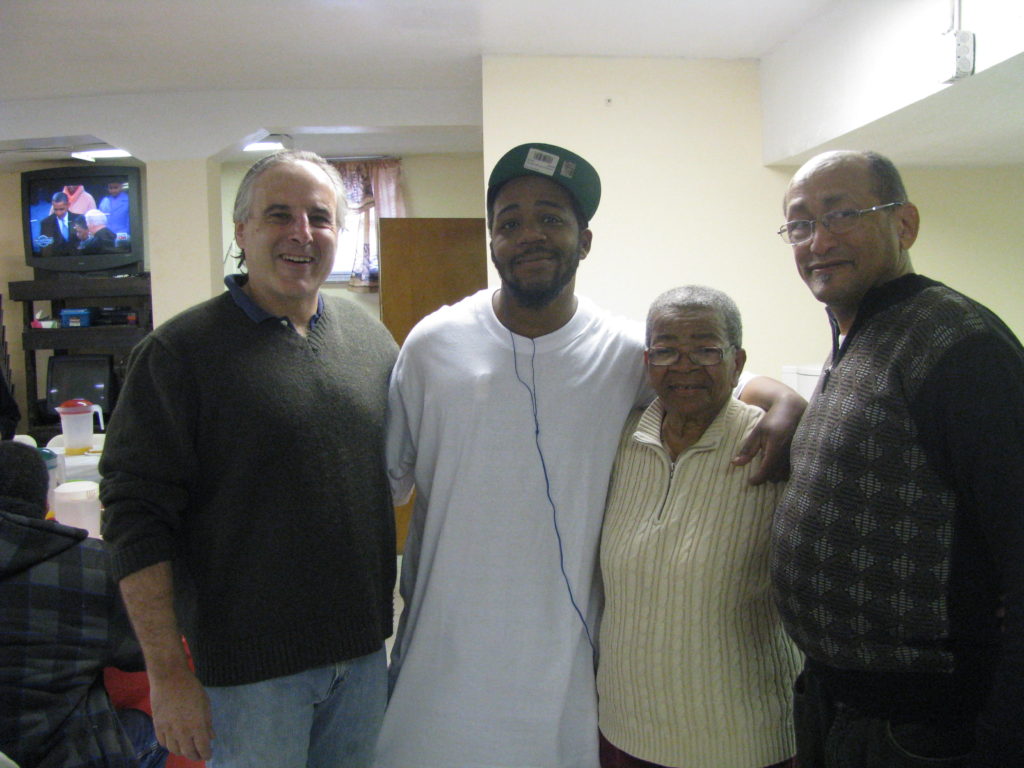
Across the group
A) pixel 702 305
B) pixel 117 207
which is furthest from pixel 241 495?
pixel 117 207

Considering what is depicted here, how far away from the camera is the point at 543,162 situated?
4.73 ft

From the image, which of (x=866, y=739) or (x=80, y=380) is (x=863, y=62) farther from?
(x=80, y=380)

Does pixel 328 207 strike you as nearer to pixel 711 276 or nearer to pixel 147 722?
pixel 147 722

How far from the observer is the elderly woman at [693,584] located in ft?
3.96

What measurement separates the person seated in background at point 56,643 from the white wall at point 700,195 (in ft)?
8.21

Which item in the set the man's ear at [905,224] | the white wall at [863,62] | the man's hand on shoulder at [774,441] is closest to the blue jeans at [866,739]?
the man's hand on shoulder at [774,441]

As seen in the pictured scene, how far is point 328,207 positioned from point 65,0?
2559mm

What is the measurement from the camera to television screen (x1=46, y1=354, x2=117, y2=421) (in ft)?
19.8

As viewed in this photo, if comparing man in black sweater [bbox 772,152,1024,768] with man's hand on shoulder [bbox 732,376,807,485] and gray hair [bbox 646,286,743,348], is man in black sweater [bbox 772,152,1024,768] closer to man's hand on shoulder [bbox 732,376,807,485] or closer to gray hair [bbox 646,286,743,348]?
man's hand on shoulder [bbox 732,376,807,485]

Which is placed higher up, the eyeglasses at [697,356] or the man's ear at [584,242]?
the man's ear at [584,242]

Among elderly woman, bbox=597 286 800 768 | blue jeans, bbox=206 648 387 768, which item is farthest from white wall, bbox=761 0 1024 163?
blue jeans, bbox=206 648 387 768

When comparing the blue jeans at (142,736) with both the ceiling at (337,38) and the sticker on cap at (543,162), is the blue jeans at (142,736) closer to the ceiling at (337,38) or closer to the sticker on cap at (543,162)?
the sticker on cap at (543,162)

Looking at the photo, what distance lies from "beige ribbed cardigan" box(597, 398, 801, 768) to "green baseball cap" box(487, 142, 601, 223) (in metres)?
0.55

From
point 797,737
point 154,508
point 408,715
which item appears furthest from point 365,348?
point 797,737
